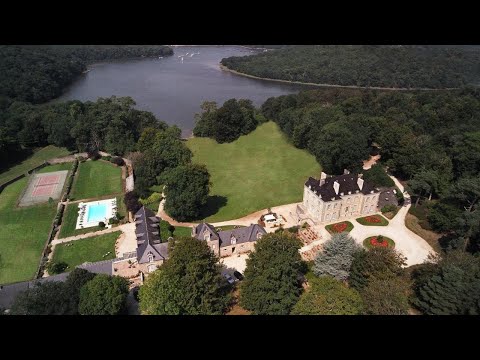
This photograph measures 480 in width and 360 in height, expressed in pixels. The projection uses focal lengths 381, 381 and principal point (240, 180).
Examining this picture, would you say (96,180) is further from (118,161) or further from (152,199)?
(152,199)

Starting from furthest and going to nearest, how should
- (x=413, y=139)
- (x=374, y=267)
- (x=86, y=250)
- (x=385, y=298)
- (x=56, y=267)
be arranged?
(x=413, y=139), (x=86, y=250), (x=56, y=267), (x=374, y=267), (x=385, y=298)

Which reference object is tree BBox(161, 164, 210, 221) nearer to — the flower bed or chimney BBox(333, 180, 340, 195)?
the flower bed

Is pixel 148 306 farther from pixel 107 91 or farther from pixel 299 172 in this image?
pixel 107 91

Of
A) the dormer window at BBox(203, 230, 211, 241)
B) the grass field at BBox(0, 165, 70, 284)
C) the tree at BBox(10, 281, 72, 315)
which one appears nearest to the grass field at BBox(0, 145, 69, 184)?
the grass field at BBox(0, 165, 70, 284)

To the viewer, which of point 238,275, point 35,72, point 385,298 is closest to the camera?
point 385,298

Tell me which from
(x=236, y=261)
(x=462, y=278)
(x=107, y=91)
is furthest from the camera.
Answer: (x=107, y=91)

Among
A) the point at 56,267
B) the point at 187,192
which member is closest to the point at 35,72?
the point at 187,192
